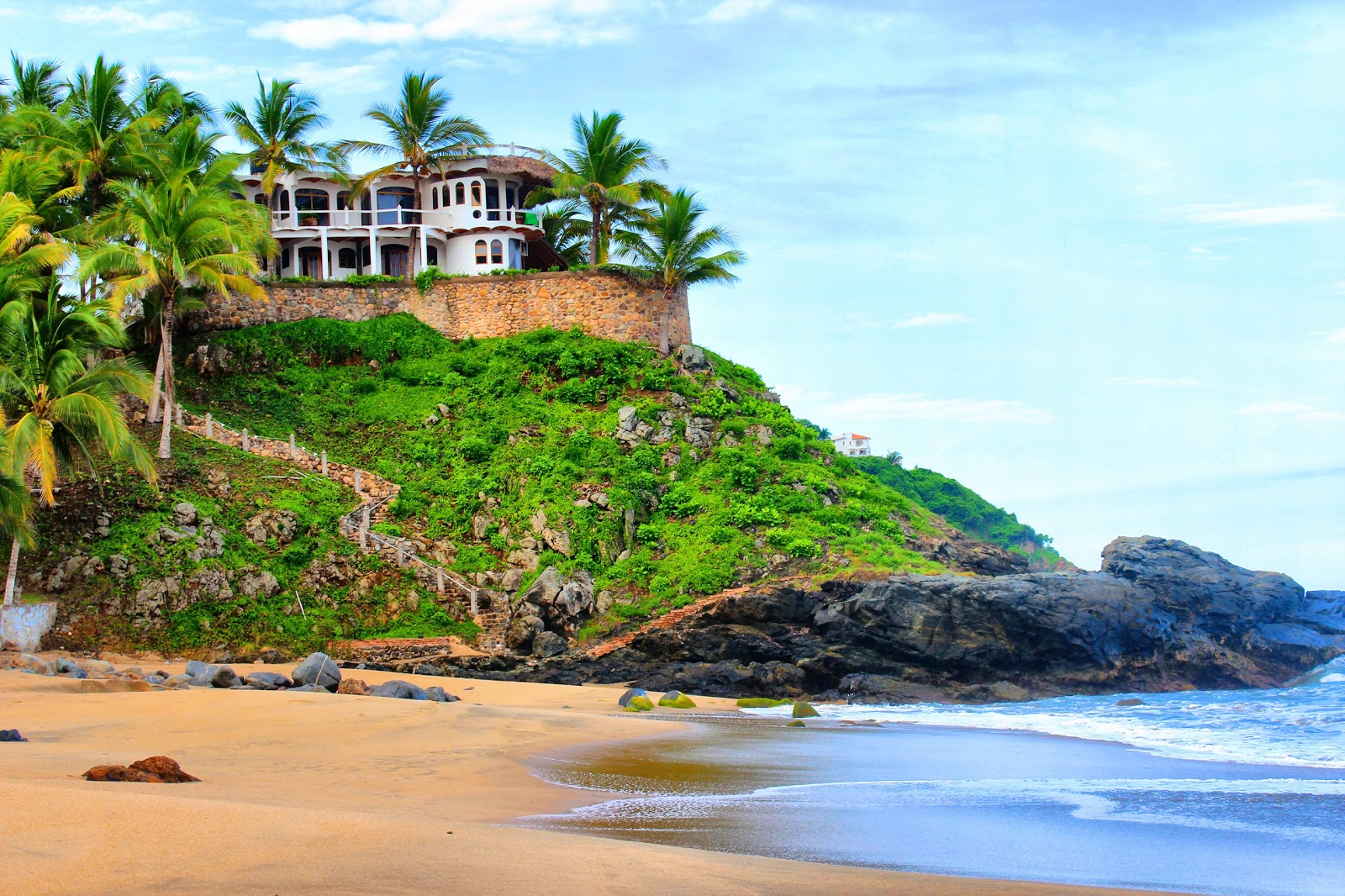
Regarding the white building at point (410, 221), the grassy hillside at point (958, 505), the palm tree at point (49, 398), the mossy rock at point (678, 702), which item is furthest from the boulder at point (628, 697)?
the grassy hillside at point (958, 505)

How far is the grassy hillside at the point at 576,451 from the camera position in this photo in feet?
93.0

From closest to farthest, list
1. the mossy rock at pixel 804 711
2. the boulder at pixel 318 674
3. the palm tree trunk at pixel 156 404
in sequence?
the boulder at pixel 318 674
the mossy rock at pixel 804 711
the palm tree trunk at pixel 156 404

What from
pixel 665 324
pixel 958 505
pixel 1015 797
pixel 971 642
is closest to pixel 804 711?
pixel 971 642

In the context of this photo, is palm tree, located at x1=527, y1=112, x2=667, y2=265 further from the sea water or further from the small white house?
the small white house

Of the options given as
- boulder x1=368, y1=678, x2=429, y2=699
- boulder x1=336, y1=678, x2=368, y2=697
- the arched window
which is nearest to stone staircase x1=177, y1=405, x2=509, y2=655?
boulder x1=336, y1=678, x2=368, y2=697

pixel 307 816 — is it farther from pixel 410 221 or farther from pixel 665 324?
pixel 410 221

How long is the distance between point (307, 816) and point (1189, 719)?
14.0m

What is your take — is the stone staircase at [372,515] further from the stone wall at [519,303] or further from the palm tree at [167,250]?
the stone wall at [519,303]

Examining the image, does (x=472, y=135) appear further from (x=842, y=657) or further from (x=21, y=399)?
(x=842, y=657)

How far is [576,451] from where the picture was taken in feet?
103

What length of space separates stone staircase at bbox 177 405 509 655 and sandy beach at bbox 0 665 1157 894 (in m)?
14.1

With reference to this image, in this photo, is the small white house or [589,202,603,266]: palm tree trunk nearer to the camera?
[589,202,603,266]: palm tree trunk

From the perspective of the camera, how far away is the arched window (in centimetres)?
4156

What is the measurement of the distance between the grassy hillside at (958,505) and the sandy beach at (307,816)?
53.2m
